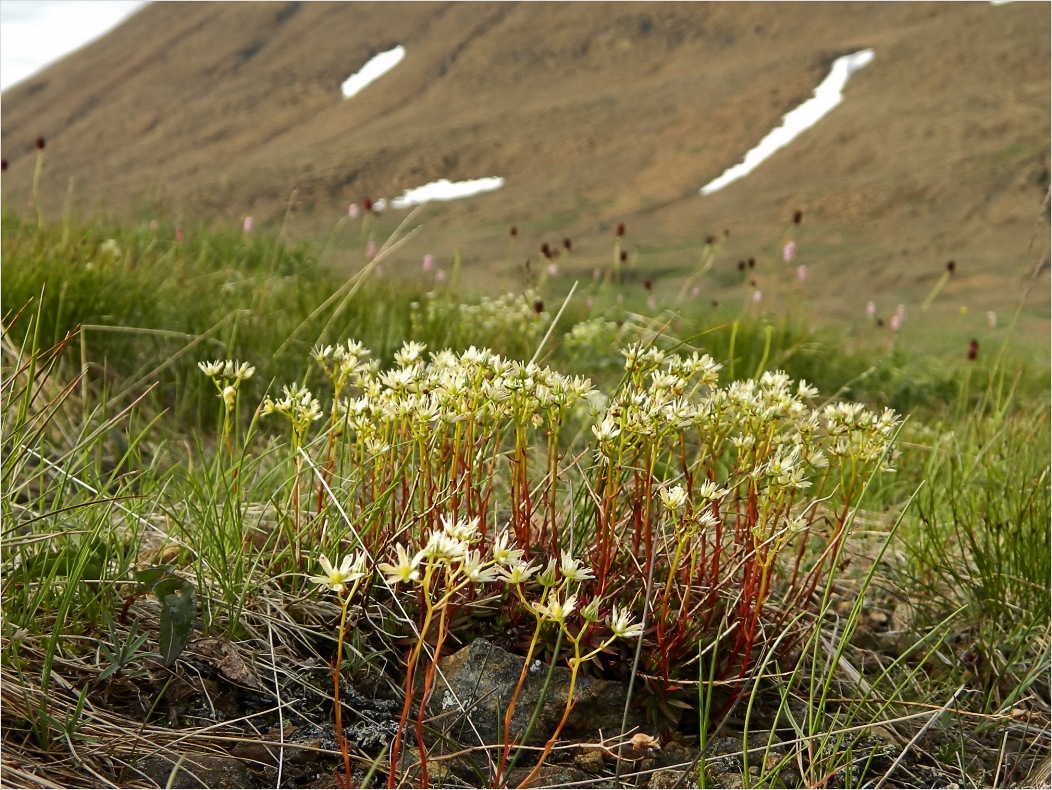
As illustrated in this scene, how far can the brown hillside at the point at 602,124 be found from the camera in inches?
2079

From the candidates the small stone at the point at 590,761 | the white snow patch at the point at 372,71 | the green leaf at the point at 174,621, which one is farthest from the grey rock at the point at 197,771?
the white snow patch at the point at 372,71

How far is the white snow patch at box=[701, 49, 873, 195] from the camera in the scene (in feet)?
221

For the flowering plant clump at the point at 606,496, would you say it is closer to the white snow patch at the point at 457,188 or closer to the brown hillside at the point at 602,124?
the brown hillside at the point at 602,124

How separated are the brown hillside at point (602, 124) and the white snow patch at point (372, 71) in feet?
3.61

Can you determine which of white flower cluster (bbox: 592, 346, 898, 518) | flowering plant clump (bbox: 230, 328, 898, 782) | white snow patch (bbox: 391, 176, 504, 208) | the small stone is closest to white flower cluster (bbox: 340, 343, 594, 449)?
flowering plant clump (bbox: 230, 328, 898, 782)

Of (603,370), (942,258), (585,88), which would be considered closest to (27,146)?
(585,88)

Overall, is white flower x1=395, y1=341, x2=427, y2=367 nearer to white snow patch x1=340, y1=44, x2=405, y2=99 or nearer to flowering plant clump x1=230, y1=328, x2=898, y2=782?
flowering plant clump x1=230, y1=328, x2=898, y2=782

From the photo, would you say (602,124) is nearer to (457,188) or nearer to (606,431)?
(457,188)

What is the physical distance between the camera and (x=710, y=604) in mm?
1918

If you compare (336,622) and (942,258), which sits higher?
(336,622)

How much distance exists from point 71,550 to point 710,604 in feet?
4.27

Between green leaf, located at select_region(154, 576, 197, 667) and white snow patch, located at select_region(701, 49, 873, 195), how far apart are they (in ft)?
216

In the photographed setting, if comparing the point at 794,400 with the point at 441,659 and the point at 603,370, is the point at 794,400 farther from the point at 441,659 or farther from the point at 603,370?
the point at 603,370

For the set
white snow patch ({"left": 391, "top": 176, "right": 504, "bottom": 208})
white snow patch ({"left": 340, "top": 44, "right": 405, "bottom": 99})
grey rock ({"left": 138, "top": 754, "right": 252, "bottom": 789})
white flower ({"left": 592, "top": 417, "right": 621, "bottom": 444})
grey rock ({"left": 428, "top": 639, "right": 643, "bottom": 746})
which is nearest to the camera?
grey rock ({"left": 138, "top": 754, "right": 252, "bottom": 789})
